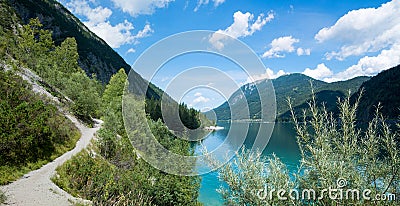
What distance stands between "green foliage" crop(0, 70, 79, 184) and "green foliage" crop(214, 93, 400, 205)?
11636 millimetres

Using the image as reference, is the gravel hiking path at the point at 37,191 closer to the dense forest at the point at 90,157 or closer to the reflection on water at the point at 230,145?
the dense forest at the point at 90,157

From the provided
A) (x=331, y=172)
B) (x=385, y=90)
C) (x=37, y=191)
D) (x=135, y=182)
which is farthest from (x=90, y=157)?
(x=385, y=90)

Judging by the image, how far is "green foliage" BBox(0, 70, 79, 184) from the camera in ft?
46.4

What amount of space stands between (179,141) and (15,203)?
9.43 m

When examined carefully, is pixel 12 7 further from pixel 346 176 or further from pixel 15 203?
pixel 346 176

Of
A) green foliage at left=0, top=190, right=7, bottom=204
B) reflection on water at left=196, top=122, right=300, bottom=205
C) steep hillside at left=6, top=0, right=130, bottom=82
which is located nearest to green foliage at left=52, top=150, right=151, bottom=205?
green foliage at left=0, top=190, right=7, bottom=204

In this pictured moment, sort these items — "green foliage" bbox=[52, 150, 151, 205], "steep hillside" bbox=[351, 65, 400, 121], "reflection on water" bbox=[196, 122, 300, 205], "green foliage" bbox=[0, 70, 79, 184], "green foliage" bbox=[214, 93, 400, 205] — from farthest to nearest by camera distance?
1. "steep hillside" bbox=[351, 65, 400, 121]
2. "green foliage" bbox=[52, 150, 151, 205]
3. "green foliage" bbox=[0, 70, 79, 184]
4. "reflection on water" bbox=[196, 122, 300, 205]
5. "green foliage" bbox=[214, 93, 400, 205]

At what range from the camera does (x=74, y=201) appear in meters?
11.6

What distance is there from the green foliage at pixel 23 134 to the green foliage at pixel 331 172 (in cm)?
1164

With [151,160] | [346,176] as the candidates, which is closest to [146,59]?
[346,176]

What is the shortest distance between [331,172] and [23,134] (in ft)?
55.0

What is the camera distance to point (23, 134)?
15.9 meters

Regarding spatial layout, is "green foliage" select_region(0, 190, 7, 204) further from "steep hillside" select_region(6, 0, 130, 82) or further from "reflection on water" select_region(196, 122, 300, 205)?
"steep hillside" select_region(6, 0, 130, 82)

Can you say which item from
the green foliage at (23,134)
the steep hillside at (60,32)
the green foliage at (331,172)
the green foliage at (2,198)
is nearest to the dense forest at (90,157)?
the green foliage at (23,134)
